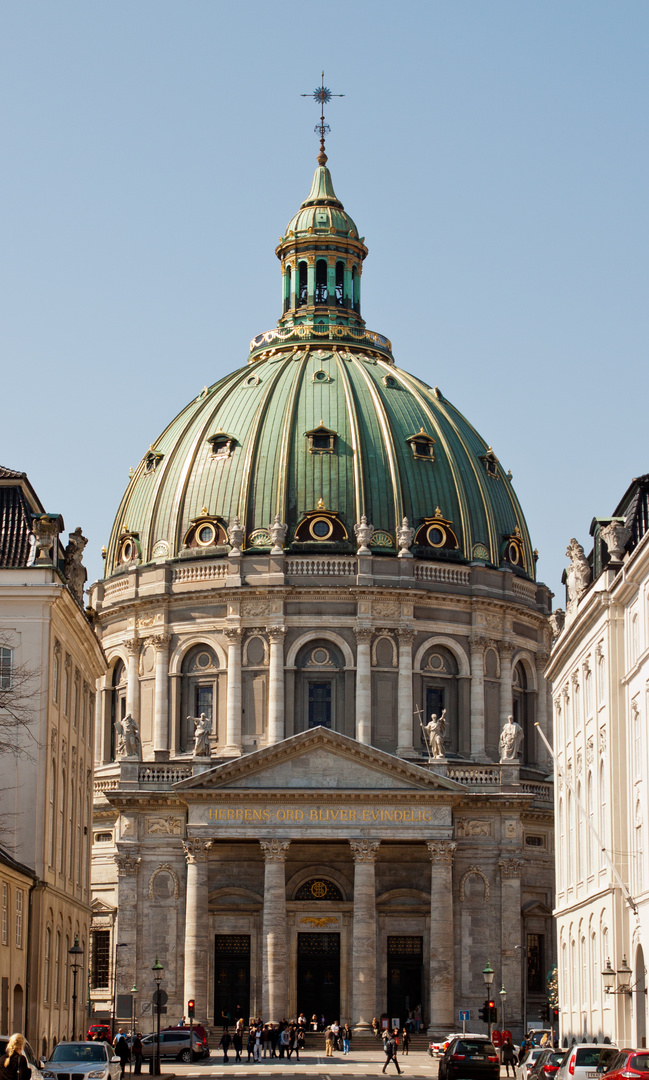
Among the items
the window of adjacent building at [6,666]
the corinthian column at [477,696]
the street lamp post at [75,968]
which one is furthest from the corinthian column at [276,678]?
the window of adjacent building at [6,666]

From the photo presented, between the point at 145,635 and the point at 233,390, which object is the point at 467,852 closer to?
the point at 145,635

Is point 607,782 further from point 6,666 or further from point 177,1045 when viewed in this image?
point 177,1045

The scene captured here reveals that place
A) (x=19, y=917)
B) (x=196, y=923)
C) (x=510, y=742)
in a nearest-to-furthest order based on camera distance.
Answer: (x=19, y=917), (x=196, y=923), (x=510, y=742)

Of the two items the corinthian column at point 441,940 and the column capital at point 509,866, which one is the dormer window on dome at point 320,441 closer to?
the corinthian column at point 441,940

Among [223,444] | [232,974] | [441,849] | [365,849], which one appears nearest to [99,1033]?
[365,849]

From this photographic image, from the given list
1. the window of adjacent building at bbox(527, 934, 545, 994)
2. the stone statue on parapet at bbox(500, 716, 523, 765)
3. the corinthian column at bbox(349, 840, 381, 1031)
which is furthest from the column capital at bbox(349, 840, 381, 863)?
the window of adjacent building at bbox(527, 934, 545, 994)

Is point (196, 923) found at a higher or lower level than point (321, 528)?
lower

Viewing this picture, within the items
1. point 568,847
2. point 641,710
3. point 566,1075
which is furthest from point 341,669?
point 566,1075

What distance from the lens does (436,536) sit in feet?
344

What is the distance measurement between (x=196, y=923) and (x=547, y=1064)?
43.7 meters

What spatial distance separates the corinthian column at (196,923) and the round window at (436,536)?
22.5 metres

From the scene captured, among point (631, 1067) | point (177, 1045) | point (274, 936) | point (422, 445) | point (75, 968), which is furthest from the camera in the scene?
point (422, 445)

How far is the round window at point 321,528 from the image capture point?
103875 millimetres

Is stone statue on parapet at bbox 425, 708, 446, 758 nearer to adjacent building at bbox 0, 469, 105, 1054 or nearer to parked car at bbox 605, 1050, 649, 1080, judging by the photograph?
adjacent building at bbox 0, 469, 105, 1054
